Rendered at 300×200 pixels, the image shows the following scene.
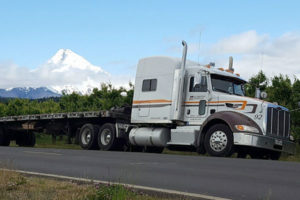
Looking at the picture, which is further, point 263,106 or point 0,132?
point 0,132

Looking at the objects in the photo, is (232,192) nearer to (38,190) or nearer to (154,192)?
(154,192)

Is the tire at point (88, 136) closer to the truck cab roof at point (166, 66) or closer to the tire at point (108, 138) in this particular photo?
the tire at point (108, 138)

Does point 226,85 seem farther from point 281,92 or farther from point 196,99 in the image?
point 281,92

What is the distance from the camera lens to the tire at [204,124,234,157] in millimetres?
14391

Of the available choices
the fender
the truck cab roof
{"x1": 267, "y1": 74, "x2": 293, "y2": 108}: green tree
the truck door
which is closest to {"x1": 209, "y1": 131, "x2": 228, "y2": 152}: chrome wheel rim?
the fender

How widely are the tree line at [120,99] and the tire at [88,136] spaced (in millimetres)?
2465

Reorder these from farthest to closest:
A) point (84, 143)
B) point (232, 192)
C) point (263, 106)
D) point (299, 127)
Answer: point (299, 127) → point (84, 143) → point (263, 106) → point (232, 192)

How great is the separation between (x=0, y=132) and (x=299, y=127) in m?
18.8

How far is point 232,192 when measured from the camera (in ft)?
21.3

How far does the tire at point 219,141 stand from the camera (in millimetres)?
14391

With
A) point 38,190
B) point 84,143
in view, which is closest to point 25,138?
point 84,143

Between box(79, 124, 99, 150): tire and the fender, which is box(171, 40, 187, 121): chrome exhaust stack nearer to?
the fender

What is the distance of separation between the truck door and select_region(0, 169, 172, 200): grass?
374 inches

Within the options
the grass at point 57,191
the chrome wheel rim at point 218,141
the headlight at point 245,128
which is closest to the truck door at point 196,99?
the chrome wheel rim at point 218,141
